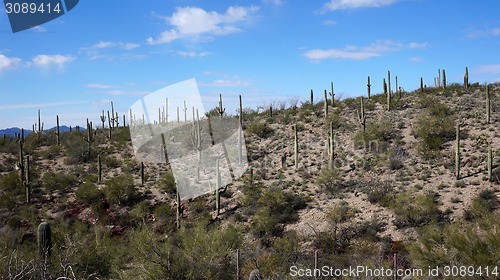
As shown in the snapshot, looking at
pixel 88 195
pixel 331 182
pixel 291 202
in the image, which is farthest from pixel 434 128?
pixel 88 195

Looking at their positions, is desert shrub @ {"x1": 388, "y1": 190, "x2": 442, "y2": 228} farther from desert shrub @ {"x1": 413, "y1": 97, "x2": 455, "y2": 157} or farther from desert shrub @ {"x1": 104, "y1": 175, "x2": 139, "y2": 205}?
desert shrub @ {"x1": 104, "y1": 175, "x2": 139, "y2": 205}

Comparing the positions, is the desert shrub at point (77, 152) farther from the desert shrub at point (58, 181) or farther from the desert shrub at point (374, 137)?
the desert shrub at point (374, 137)

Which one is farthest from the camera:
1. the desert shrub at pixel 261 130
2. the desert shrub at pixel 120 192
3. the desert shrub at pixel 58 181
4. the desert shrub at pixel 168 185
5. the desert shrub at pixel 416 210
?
the desert shrub at pixel 261 130

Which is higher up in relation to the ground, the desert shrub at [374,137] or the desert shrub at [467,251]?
the desert shrub at [374,137]

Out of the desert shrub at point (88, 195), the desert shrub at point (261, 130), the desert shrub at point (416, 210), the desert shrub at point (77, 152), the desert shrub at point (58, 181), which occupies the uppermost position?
the desert shrub at point (261, 130)

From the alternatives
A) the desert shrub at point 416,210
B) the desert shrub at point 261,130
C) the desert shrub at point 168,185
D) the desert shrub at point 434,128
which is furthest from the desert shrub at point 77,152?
the desert shrub at point 434,128

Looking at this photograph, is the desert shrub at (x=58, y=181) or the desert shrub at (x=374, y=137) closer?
the desert shrub at (x=58, y=181)

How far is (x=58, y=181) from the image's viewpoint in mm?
25516

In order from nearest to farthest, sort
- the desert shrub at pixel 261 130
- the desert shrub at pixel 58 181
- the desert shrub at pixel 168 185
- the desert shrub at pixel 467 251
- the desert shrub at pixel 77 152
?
1. the desert shrub at pixel 467 251
2. the desert shrub at pixel 168 185
3. the desert shrub at pixel 58 181
4. the desert shrub at pixel 77 152
5. the desert shrub at pixel 261 130

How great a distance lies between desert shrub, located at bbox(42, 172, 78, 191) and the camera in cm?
2505

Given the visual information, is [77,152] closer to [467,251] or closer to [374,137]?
[374,137]

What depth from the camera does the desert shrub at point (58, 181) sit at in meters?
25.0

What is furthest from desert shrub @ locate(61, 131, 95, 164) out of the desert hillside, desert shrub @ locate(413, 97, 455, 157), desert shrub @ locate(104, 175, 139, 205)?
desert shrub @ locate(413, 97, 455, 157)

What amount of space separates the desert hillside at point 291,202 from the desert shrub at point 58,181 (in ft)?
0.29
